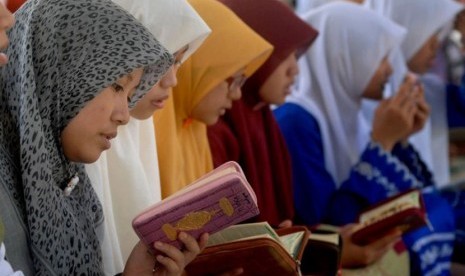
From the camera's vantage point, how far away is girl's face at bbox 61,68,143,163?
1.26 metres

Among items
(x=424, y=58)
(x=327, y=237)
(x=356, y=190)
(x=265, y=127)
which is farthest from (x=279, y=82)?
(x=424, y=58)

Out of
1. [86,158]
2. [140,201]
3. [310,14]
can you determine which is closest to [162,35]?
[140,201]

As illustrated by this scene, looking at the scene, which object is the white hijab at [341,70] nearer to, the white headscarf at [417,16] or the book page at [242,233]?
the white headscarf at [417,16]

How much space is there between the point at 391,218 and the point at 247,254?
0.70m

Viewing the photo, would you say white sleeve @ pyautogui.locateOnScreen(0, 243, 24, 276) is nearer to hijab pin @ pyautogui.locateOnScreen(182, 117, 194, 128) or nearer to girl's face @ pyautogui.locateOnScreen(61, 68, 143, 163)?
girl's face @ pyautogui.locateOnScreen(61, 68, 143, 163)

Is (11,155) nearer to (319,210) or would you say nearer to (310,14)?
(319,210)

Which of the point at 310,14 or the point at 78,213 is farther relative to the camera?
the point at 310,14

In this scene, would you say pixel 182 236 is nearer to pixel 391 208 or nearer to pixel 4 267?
pixel 4 267

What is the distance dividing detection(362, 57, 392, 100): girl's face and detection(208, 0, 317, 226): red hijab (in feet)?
1.52

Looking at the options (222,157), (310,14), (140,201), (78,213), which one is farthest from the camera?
(310,14)

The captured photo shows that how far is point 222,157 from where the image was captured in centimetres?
209

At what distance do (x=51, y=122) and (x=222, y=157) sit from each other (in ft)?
2.85

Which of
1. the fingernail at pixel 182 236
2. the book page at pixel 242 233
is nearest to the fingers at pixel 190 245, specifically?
the fingernail at pixel 182 236

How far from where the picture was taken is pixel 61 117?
1.27 metres
